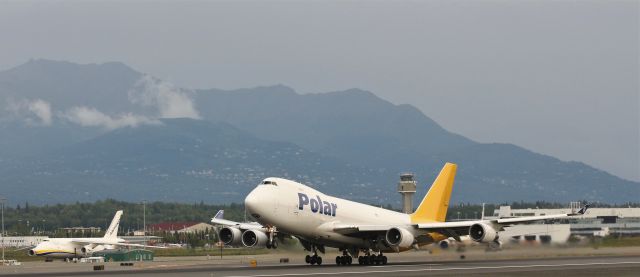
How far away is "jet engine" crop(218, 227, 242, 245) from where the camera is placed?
78312 millimetres

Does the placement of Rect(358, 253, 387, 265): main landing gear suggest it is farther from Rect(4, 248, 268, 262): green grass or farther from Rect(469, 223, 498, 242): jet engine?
Rect(4, 248, 268, 262): green grass

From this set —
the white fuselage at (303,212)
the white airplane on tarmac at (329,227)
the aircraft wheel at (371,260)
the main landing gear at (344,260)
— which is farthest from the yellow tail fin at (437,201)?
the main landing gear at (344,260)

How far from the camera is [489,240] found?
75.7 meters

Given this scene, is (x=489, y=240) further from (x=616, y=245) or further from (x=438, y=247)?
(x=616, y=245)

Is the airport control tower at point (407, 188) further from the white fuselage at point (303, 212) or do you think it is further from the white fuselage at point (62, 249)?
the white fuselage at point (303, 212)

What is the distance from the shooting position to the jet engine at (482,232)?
75.1 metres

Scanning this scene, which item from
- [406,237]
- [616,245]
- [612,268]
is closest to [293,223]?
[406,237]

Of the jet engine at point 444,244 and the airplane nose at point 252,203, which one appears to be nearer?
the airplane nose at point 252,203

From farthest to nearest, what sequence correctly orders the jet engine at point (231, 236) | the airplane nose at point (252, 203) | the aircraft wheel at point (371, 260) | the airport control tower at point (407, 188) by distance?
the airport control tower at point (407, 188)
the jet engine at point (231, 236)
the aircraft wheel at point (371, 260)
the airplane nose at point (252, 203)

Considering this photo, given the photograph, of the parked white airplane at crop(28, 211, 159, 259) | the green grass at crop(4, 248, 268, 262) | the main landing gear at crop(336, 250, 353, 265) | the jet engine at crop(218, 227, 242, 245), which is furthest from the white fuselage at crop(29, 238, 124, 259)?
the main landing gear at crop(336, 250, 353, 265)

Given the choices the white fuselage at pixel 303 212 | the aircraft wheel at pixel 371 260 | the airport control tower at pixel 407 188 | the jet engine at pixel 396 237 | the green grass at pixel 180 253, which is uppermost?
the airport control tower at pixel 407 188

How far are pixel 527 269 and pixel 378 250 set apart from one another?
14241 millimetres

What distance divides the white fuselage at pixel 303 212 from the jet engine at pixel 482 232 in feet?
15.4

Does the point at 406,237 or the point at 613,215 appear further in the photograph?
the point at 613,215
